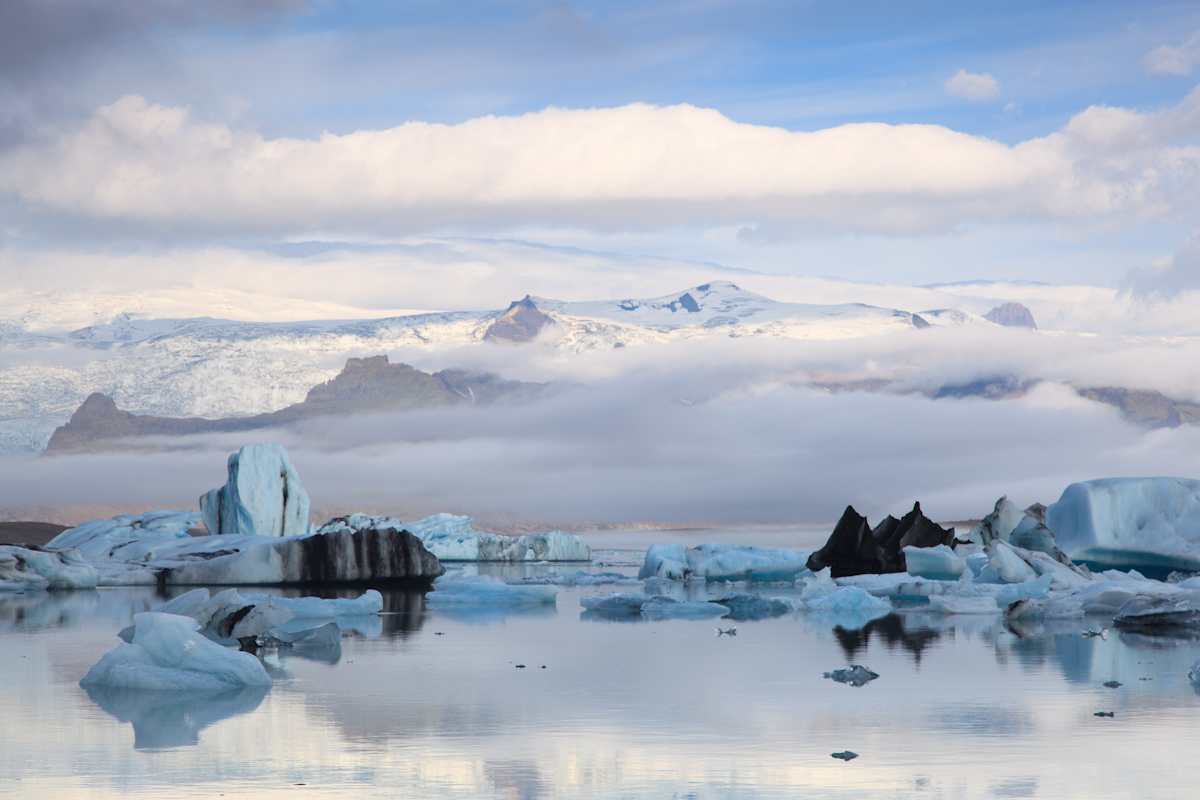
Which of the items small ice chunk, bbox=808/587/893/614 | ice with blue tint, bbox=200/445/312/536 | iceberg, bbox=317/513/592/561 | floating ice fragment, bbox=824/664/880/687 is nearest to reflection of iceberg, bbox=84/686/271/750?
floating ice fragment, bbox=824/664/880/687

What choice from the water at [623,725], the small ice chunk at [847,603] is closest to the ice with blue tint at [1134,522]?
the small ice chunk at [847,603]

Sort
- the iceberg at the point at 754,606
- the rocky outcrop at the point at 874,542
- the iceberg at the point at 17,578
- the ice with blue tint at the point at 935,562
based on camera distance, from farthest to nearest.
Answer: the rocky outcrop at the point at 874,542, the ice with blue tint at the point at 935,562, the iceberg at the point at 17,578, the iceberg at the point at 754,606

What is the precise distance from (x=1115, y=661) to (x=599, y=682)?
260 inches

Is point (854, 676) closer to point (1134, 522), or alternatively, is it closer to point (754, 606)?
point (754, 606)

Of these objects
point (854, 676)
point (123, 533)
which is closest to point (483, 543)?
point (123, 533)

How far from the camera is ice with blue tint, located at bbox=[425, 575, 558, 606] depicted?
28875mm

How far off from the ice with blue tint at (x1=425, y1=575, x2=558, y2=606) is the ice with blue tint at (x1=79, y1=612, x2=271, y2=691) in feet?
55.7

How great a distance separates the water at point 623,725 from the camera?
23.6 feet

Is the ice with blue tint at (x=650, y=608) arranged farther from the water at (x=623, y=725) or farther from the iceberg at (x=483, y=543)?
the iceberg at (x=483, y=543)

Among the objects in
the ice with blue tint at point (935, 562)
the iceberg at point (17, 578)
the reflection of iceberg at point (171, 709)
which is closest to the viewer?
the reflection of iceberg at point (171, 709)

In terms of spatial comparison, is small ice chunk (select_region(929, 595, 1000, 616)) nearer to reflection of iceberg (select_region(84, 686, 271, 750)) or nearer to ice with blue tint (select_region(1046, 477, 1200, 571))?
ice with blue tint (select_region(1046, 477, 1200, 571))

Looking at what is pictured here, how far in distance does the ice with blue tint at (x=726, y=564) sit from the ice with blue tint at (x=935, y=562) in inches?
385

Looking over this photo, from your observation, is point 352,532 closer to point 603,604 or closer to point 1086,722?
point 603,604

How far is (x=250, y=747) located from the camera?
8.22m
